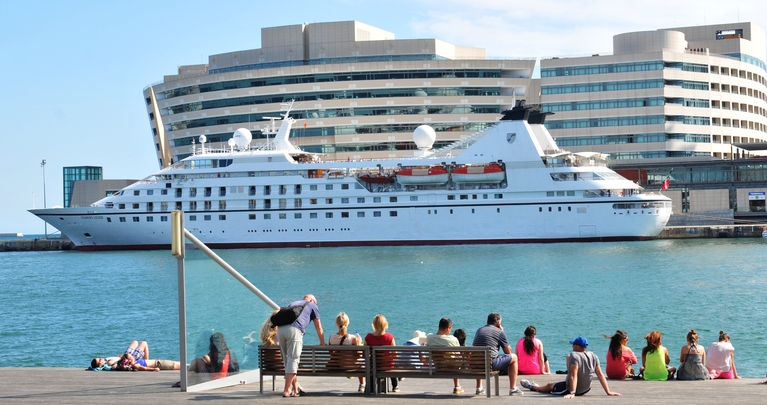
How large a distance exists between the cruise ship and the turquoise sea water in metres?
5.98

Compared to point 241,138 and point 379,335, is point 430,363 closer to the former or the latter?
point 379,335

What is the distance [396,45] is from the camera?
85.3 meters

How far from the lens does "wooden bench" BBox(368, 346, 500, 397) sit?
1041 centimetres

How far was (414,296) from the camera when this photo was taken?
3158 centimetres

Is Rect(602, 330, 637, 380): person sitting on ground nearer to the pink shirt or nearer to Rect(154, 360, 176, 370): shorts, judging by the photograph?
the pink shirt

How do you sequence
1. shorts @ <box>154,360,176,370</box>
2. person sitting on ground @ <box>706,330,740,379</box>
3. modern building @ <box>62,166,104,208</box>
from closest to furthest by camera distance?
1. person sitting on ground @ <box>706,330,740,379</box>
2. shorts @ <box>154,360,176,370</box>
3. modern building @ <box>62,166,104,208</box>

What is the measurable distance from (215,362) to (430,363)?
2727 mm

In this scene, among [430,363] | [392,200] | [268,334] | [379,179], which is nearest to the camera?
[430,363]

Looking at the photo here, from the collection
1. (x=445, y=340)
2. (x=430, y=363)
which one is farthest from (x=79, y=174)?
(x=430, y=363)

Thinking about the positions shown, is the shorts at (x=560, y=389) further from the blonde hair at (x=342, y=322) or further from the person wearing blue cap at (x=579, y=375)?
the blonde hair at (x=342, y=322)

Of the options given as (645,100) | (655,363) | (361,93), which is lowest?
(655,363)

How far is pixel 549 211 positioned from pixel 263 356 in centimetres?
5011

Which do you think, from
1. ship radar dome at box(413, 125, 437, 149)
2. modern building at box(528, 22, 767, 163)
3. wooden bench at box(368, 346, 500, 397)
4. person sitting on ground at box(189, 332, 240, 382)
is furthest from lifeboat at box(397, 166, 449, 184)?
wooden bench at box(368, 346, 500, 397)

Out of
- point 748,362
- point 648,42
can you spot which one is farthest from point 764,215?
point 748,362
